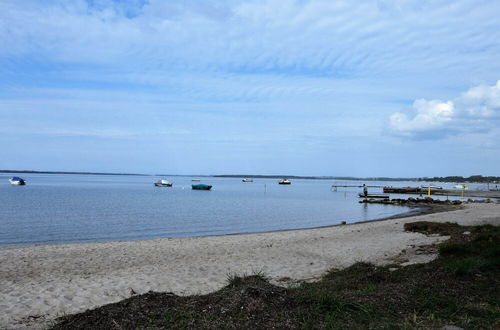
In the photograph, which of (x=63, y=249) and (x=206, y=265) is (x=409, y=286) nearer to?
(x=206, y=265)

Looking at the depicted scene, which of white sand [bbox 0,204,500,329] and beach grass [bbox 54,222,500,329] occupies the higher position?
beach grass [bbox 54,222,500,329]

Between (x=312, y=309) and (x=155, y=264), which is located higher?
(x=312, y=309)

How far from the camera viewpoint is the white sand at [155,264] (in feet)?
30.5

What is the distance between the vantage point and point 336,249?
16844 mm

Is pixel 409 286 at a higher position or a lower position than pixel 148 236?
higher

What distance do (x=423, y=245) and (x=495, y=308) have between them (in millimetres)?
10220

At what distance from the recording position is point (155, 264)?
13938mm

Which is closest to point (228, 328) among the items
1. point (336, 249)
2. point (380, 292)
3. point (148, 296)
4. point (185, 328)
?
point (185, 328)

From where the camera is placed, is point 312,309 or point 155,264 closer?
point 312,309

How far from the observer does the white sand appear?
9305 millimetres

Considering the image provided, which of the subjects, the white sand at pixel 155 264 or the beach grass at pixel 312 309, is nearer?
the beach grass at pixel 312 309

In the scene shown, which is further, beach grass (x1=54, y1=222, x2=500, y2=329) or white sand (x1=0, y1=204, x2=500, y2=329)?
white sand (x1=0, y1=204, x2=500, y2=329)

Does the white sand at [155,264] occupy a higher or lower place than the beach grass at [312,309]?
lower

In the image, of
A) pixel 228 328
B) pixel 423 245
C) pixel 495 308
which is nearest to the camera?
pixel 228 328
